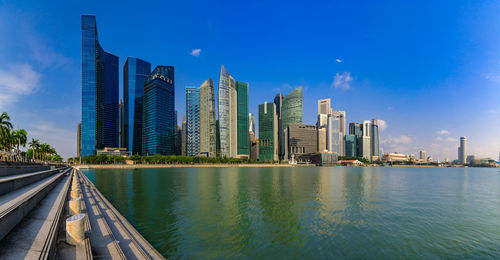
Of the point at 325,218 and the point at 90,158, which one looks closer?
the point at 325,218

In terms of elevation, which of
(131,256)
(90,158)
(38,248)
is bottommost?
(90,158)

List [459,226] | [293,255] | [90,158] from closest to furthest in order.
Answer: [293,255]
[459,226]
[90,158]

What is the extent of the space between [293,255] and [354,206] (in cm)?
1941

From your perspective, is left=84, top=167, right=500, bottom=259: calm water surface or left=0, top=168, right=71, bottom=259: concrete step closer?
left=0, top=168, right=71, bottom=259: concrete step

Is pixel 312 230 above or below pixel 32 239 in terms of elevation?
below

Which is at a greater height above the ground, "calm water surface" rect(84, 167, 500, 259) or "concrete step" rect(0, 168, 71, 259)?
"concrete step" rect(0, 168, 71, 259)

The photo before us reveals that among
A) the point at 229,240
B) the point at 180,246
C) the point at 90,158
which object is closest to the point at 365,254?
the point at 229,240

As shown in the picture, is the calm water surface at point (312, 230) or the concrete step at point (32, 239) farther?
the calm water surface at point (312, 230)

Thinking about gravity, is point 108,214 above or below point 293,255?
above

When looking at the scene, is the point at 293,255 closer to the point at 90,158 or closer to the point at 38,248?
the point at 38,248

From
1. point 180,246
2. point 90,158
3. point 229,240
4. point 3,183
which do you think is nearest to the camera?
point 3,183

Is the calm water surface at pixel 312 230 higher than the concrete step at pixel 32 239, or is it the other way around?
the concrete step at pixel 32 239

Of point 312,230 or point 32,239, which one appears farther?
point 312,230

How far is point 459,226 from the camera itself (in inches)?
853
